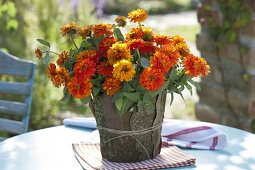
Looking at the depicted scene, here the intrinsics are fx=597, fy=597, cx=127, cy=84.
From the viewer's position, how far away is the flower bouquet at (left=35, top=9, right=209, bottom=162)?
1.65 m

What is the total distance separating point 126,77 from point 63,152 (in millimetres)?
481

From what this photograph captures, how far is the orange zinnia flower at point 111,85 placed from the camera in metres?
1.66

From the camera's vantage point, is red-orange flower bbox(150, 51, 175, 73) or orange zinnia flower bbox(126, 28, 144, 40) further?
orange zinnia flower bbox(126, 28, 144, 40)

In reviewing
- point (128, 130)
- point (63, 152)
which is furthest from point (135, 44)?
point (63, 152)

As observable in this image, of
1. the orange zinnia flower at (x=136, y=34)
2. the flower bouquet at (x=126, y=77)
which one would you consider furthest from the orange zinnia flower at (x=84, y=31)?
the orange zinnia flower at (x=136, y=34)

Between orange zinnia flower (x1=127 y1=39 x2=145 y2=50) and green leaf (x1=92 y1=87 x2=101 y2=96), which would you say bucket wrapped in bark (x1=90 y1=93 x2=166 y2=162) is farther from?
orange zinnia flower (x1=127 y1=39 x2=145 y2=50)

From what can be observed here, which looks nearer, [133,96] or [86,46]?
[133,96]

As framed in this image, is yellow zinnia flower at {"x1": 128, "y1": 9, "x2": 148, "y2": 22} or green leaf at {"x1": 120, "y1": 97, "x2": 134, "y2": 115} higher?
yellow zinnia flower at {"x1": 128, "y1": 9, "x2": 148, "y2": 22}

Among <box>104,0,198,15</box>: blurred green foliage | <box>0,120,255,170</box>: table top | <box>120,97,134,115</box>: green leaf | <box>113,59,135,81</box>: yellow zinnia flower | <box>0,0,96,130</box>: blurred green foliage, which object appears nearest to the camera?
<box>113,59,135,81</box>: yellow zinnia flower

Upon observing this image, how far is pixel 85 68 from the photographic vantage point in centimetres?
166

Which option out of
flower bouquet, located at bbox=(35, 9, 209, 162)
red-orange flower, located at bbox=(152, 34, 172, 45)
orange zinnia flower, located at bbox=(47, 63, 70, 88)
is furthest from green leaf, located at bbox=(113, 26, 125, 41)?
orange zinnia flower, located at bbox=(47, 63, 70, 88)

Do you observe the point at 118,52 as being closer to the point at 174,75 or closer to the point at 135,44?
the point at 135,44

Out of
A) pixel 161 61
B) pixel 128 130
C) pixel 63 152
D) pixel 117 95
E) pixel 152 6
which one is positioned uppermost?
pixel 152 6

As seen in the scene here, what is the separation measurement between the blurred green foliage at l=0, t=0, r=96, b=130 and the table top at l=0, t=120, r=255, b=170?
187 centimetres
